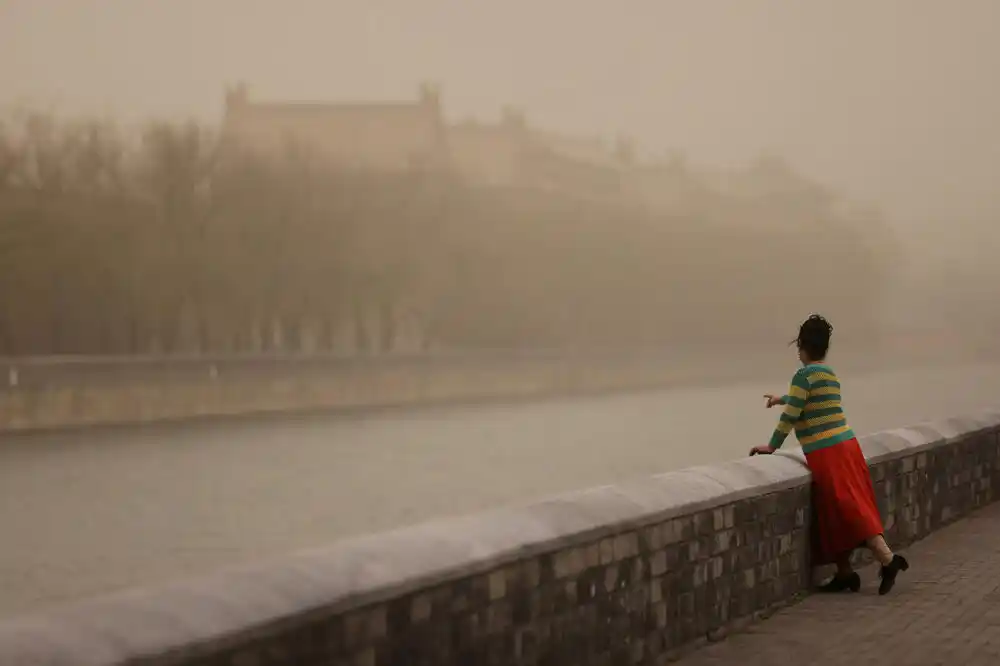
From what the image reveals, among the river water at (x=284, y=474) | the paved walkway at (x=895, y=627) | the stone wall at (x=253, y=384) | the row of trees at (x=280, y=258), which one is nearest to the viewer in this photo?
the paved walkway at (x=895, y=627)

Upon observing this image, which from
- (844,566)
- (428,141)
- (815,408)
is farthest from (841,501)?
(428,141)

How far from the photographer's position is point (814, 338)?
25.7 feet

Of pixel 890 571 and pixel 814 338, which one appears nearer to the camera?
pixel 814 338

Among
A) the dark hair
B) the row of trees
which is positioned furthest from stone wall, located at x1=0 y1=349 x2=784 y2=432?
the dark hair

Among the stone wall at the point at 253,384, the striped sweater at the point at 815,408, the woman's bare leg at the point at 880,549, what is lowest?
the stone wall at the point at 253,384

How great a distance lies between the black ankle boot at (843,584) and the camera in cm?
822

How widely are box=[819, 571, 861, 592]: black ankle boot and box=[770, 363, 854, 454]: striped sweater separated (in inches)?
24.7

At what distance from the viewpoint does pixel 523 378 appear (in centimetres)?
5619

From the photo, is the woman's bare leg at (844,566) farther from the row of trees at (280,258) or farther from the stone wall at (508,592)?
the row of trees at (280,258)

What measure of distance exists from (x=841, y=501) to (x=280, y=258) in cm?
5070

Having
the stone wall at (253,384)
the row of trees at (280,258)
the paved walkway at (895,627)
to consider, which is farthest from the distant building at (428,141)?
the paved walkway at (895,627)

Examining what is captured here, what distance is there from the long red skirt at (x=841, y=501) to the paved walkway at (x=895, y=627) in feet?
0.83

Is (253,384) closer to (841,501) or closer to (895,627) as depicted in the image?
(841,501)

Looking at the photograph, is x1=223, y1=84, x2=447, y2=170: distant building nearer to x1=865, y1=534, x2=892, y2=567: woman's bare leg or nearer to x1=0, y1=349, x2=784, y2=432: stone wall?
x1=0, y1=349, x2=784, y2=432: stone wall
